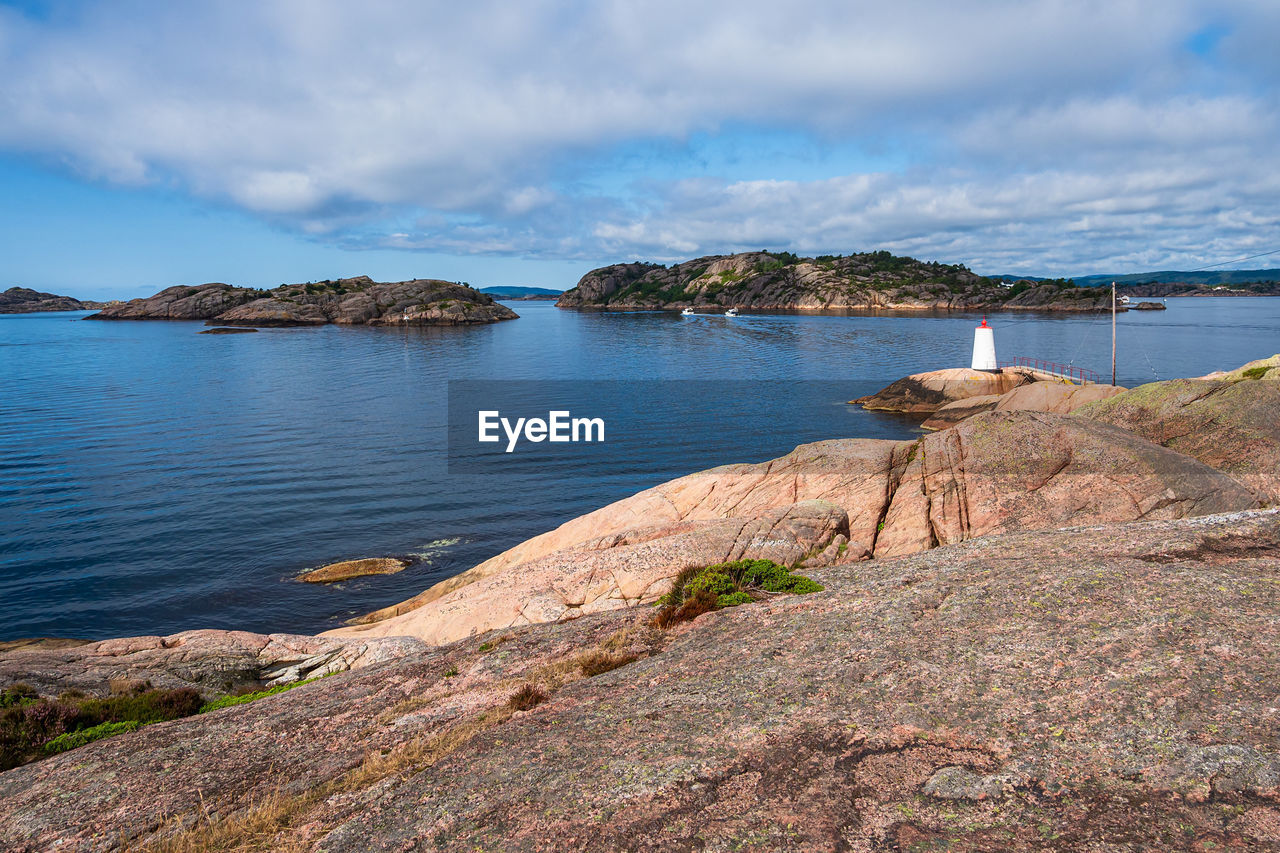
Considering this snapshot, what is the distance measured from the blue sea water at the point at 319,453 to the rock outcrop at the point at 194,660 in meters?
6.09

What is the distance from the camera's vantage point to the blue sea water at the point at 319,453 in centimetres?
2634

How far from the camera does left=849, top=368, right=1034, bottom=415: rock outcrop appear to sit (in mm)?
57844

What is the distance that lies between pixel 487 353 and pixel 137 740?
10441cm

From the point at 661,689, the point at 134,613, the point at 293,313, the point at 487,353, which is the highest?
the point at 293,313

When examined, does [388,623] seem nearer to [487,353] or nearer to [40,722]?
[40,722]

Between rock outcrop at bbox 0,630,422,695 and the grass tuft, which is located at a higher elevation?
the grass tuft

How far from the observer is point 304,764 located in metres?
10.1

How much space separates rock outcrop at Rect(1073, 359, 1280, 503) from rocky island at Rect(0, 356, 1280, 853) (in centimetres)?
388

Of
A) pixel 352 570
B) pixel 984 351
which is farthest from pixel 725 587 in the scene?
pixel 984 351

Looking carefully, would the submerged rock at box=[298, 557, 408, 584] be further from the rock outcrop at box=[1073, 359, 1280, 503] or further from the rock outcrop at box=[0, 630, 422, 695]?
the rock outcrop at box=[1073, 359, 1280, 503]

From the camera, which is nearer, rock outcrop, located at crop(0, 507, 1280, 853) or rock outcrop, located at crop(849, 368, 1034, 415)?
rock outcrop, located at crop(0, 507, 1280, 853)

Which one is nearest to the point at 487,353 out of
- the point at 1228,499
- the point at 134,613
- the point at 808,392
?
the point at 808,392

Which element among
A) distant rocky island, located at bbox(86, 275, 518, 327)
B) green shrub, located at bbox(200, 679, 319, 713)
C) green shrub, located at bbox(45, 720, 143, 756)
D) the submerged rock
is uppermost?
distant rocky island, located at bbox(86, 275, 518, 327)

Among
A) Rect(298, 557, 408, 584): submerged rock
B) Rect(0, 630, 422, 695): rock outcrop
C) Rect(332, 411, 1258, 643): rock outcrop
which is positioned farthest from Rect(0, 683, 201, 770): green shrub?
Rect(298, 557, 408, 584): submerged rock
